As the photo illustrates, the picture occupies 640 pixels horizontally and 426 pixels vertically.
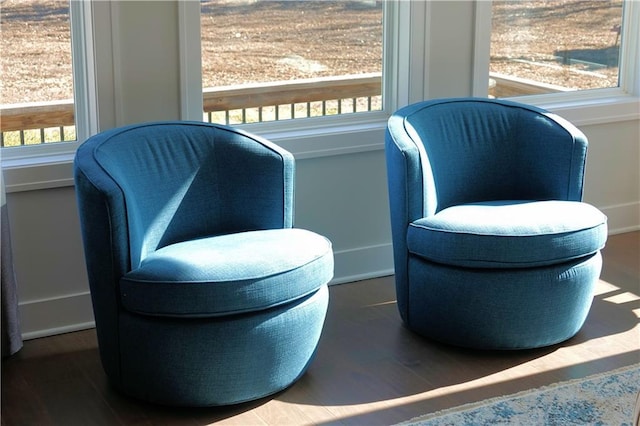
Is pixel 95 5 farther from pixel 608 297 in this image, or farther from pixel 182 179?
pixel 608 297

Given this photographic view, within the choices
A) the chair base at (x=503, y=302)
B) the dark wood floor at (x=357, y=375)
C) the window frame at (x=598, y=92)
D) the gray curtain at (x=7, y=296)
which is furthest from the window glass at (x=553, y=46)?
the gray curtain at (x=7, y=296)

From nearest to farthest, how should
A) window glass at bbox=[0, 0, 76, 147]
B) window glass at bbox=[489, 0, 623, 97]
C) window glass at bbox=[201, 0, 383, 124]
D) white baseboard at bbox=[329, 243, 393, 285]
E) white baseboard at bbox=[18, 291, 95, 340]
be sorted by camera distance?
window glass at bbox=[0, 0, 76, 147], white baseboard at bbox=[18, 291, 95, 340], window glass at bbox=[201, 0, 383, 124], white baseboard at bbox=[329, 243, 393, 285], window glass at bbox=[489, 0, 623, 97]

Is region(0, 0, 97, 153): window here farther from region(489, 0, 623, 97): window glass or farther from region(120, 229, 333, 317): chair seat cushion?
region(489, 0, 623, 97): window glass

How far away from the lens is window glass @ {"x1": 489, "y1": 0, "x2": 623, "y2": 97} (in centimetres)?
469

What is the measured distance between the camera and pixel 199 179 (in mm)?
3479

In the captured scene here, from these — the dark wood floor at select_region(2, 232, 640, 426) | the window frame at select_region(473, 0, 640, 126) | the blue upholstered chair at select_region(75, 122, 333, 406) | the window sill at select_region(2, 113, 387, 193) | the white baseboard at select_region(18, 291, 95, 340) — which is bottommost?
the dark wood floor at select_region(2, 232, 640, 426)

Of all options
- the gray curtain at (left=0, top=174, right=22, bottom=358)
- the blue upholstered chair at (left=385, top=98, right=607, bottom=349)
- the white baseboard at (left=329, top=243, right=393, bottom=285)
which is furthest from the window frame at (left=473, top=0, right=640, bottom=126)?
the gray curtain at (left=0, top=174, right=22, bottom=358)

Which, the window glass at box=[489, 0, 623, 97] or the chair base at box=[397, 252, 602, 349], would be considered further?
the window glass at box=[489, 0, 623, 97]

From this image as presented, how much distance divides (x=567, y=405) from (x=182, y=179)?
151cm

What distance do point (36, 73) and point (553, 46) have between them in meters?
2.55

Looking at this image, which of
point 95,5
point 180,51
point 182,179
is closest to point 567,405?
point 182,179

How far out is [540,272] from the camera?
3453mm

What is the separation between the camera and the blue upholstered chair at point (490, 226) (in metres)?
3.45

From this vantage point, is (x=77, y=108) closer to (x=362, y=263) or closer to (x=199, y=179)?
(x=199, y=179)
